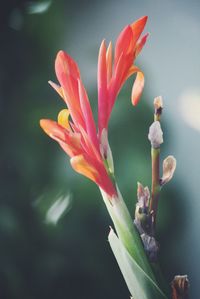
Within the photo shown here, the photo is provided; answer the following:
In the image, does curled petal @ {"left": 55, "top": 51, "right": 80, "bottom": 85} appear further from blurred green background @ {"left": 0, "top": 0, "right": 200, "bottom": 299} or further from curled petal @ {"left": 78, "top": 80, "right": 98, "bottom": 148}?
blurred green background @ {"left": 0, "top": 0, "right": 200, "bottom": 299}

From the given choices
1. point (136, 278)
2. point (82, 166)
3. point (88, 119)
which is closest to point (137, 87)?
point (88, 119)

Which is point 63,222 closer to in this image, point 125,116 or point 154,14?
point 125,116

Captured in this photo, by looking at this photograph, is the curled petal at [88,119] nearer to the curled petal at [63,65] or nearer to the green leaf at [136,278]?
the curled petal at [63,65]

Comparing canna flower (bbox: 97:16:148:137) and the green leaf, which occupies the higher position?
canna flower (bbox: 97:16:148:137)

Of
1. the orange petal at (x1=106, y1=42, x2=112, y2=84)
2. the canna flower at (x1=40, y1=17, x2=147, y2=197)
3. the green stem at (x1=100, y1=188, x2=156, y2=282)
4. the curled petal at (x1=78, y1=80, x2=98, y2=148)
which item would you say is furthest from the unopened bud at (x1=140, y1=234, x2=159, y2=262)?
the orange petal at (x1=106, y1=42, x2=112, y2=84)

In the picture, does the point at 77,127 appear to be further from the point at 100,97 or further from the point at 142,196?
the point at 142,196

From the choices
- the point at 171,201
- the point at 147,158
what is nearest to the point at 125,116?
the point at 147,158
